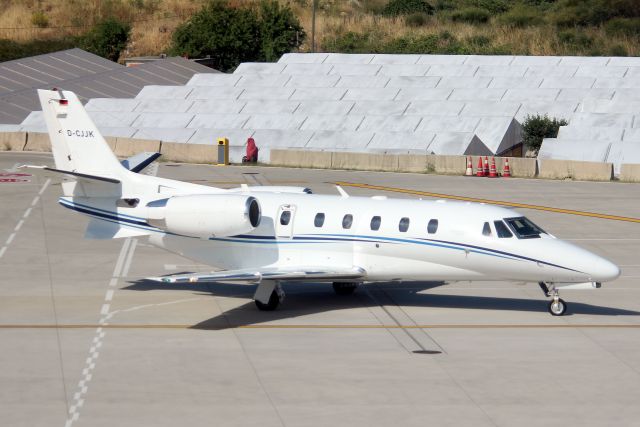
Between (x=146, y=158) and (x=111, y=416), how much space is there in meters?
16.1

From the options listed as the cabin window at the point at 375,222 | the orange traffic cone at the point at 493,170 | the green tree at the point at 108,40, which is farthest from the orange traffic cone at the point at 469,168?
the green tree at the point at 108,40

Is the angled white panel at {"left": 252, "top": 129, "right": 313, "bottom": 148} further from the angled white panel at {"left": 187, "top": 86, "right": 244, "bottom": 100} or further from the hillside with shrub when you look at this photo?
the hillside with shrub

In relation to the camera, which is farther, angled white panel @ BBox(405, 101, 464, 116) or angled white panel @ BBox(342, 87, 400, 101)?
angled white panel @ BBox(342, 87, 400, 101)

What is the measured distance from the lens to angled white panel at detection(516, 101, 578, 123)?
63.3 metres

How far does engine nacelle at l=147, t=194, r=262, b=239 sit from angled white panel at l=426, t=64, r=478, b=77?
140 ft

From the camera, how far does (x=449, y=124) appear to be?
6206cm

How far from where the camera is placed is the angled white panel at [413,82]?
224 feet

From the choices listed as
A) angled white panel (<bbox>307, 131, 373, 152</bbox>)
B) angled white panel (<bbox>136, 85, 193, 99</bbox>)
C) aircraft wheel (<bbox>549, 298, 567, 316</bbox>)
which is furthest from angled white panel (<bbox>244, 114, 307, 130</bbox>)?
aircraft wheel (<bbox>549, 298, 567, 316</bbox>)

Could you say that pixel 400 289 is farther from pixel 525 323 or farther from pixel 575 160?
pixel 575 160

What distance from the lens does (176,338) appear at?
83.1 feet

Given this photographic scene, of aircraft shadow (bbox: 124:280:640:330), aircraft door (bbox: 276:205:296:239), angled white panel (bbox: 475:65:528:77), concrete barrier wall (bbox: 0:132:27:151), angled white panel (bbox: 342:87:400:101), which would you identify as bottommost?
concrete barrier wall (bbox: 0:132:27:151)

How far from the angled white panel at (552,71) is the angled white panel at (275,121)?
14.2 metres

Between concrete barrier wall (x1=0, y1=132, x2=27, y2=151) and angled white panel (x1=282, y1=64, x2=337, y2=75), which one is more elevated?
angled white panel (x1=282, y1=64, x2=337, y2=75)

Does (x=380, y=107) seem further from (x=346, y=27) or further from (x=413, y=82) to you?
(x=346, y=27)
